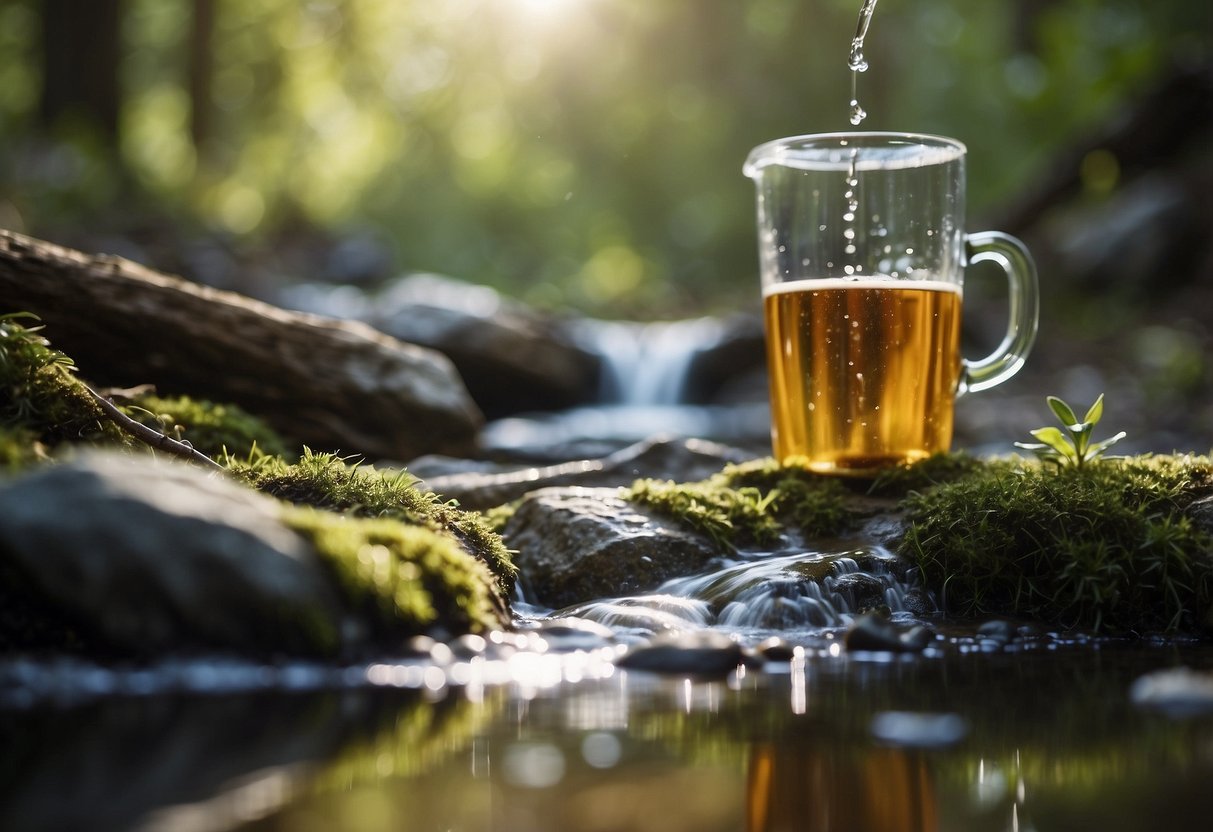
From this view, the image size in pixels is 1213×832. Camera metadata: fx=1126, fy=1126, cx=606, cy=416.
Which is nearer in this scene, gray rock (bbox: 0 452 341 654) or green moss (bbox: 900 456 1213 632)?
gray rock (bbox: 0 452 341 654)

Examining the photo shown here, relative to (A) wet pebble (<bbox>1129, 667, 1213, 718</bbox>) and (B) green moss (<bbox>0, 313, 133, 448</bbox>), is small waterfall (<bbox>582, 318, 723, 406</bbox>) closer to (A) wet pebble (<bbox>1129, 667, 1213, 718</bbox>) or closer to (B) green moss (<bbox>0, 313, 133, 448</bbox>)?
(B) green moss (<bbox>0, 313, 133, 448</bbox>)

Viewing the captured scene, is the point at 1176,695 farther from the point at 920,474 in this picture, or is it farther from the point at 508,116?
the point at 508,116

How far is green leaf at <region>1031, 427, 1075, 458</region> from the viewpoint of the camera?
3.92 metres

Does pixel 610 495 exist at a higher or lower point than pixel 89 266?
lower

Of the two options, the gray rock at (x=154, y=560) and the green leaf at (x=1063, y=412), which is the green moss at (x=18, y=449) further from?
the green leaf at (x=1063, y=412)

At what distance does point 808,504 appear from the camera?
415cm

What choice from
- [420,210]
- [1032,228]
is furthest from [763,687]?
[420,210]

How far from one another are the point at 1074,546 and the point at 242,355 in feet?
11.6

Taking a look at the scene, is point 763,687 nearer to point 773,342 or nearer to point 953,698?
point 953,698

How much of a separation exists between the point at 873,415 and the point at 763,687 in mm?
1635

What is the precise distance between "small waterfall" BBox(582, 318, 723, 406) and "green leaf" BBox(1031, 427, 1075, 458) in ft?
22.9

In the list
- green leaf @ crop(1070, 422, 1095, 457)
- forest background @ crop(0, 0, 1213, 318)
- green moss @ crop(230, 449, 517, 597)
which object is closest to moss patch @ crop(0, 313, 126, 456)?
green moss @ crop(230, 449, 517, 597)

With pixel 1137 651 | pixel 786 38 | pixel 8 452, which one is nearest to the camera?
pixel 8 452

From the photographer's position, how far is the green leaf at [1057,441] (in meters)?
3.92
